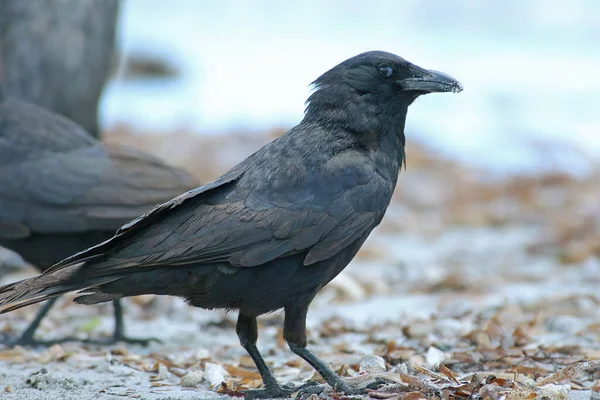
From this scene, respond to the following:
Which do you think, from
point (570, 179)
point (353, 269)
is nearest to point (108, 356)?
point (353, 269)

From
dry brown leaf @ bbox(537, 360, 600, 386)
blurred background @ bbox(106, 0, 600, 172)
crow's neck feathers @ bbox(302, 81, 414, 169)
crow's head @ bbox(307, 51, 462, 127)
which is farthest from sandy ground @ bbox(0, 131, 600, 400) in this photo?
blurred background @ bbox(106, 0, 600, 172)

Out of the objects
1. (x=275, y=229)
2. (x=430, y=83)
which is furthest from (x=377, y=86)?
(x=275, y=229)

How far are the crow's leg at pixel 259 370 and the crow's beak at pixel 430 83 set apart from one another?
5.38 ft

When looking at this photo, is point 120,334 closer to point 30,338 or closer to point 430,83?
point 30,338

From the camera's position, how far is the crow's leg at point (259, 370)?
515 centimetres

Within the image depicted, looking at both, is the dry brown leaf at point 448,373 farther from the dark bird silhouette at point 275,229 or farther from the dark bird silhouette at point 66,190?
the dark bird silhouette at point 66,190

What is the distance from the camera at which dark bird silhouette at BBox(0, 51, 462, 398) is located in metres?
4.89

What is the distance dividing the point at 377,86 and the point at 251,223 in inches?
48.0

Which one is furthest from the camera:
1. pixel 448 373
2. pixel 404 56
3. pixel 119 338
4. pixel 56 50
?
pixel 404 56

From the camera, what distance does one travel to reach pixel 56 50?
28.8 ft

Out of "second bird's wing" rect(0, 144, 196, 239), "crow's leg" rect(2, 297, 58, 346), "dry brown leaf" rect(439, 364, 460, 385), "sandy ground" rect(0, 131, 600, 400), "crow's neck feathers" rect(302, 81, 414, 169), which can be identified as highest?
"crow's neck feathers" rect(302, 81, 414, 169)

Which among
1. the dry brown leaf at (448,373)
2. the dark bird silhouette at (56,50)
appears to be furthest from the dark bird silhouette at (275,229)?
the dark bird silhouette at (56,50)

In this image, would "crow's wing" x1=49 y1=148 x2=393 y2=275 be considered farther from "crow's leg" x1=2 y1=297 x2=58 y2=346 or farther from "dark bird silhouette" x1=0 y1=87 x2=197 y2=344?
"crow's leg" x1=2 y1=297 x2=58 y2=346

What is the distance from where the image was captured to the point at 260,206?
5.10 meters
